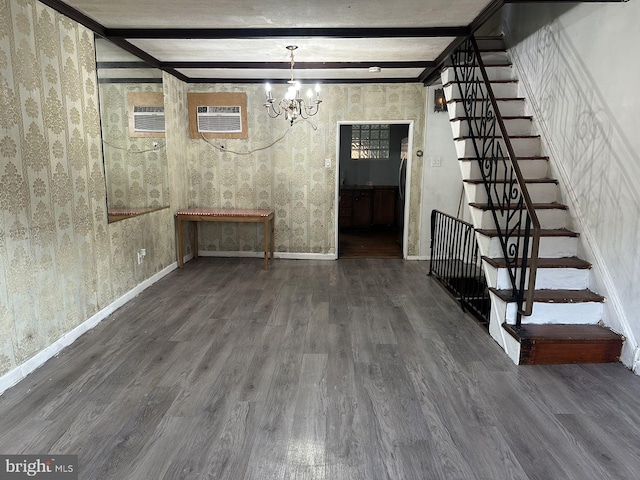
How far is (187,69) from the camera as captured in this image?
5.15 metres

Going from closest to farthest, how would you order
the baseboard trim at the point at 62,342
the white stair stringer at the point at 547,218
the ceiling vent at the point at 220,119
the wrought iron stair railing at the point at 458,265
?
the baseboard trim at the point at 62,342 → the white stair stringer at the point at 547,218 → the wrought iron stair railing at the point at 458,265 → the ceiling vent at the point at 220,119

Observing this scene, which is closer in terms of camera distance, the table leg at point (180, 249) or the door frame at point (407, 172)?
the table leg at point (180, 249)

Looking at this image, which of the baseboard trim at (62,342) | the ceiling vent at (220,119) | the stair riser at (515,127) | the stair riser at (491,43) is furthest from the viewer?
the ceiling vent at (220,119)

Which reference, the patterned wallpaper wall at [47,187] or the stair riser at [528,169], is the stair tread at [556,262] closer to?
the stair riser at [528,169]

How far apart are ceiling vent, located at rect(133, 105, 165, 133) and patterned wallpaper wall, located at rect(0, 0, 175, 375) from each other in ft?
2.54

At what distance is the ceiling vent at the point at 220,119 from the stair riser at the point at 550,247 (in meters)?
3.83

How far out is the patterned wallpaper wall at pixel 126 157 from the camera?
151 inches

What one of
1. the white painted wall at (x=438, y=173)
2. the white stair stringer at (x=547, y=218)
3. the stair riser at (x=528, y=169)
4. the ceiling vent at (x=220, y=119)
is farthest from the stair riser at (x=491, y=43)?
the ceiling vent at (x=220, y=119)

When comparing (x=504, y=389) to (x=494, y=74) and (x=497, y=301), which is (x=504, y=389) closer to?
(x=497, y=301)

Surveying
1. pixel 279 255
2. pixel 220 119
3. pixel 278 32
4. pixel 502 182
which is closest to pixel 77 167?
pixel 278 32

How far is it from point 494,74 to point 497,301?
2.77 m

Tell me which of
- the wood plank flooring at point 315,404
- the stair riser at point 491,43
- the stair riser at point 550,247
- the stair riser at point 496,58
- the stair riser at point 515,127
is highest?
the stair riser at point 491,43

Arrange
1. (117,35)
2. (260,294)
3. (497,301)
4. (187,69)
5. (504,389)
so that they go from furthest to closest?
(187,69) → (260,294) → (117,35) → (497,301) → (504,389)

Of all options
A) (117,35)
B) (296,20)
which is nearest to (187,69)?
(117,35)
